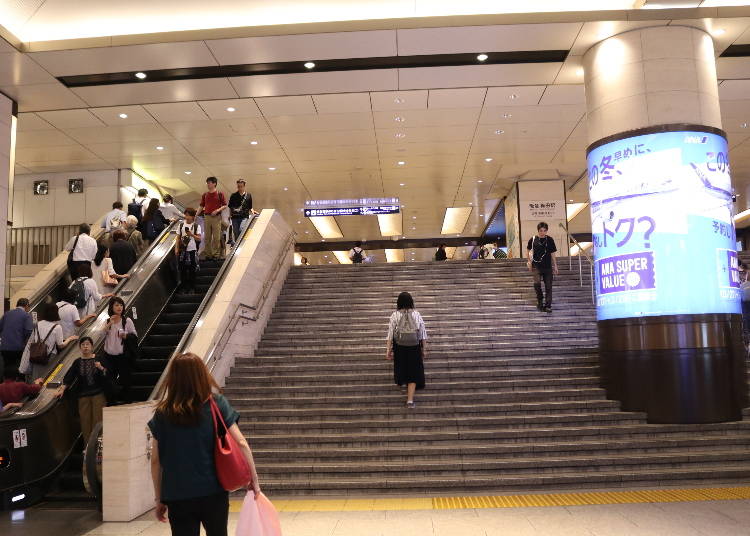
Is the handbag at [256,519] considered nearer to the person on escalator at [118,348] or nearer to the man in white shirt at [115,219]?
the person on escalator at [118,348]

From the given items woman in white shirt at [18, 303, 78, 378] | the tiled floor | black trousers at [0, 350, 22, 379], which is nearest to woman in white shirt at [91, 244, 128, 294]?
black trousers at [0, 350, 22, 379]

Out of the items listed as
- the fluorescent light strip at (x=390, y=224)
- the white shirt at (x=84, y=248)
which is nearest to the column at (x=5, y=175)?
the white shirt at (x=84, y=248)

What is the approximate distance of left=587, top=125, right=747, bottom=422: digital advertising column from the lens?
7301mm

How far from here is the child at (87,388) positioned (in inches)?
261

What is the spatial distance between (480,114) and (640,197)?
210 inches

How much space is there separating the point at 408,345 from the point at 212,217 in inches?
221

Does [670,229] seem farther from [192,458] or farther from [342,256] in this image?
[342,256]

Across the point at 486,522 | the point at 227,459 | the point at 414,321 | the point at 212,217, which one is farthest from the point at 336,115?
the point at 227,459

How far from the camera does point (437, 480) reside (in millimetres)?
6281

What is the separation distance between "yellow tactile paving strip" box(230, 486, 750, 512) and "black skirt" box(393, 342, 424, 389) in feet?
5.56

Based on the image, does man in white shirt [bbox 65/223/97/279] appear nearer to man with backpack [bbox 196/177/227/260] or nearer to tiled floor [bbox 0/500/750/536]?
man with backpack [bbox 196/177/227/260]

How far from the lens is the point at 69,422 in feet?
22.4

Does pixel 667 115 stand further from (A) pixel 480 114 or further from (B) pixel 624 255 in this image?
(A) pixel 480 114

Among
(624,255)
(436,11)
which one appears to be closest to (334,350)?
(624,255)
